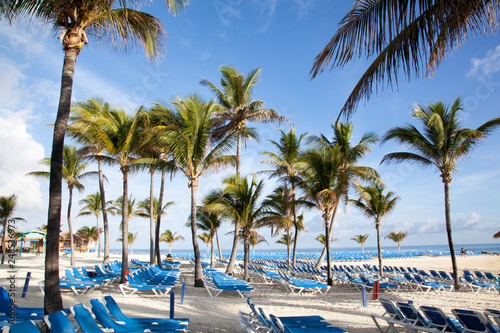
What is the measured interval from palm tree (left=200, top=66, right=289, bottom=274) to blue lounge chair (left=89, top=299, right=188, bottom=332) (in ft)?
43.8

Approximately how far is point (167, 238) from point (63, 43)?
4443 centimetres

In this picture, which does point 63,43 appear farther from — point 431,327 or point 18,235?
point 18,235

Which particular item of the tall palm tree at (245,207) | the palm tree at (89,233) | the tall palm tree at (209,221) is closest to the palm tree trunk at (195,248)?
the tall palm tree at (245,207)

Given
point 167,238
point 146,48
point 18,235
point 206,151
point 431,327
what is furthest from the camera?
point 167,238

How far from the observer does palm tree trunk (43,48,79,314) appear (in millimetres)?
5398

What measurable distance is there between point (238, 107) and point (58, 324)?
15.7 m

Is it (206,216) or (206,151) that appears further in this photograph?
(206,216)

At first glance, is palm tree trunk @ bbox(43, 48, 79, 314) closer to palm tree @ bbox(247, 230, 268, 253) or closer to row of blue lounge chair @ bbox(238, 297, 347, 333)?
row of blue lounge chair @ bbox(238, 297, 347, 333)

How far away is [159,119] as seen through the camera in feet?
62.2

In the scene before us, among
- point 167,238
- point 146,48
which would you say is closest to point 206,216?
point 146,48

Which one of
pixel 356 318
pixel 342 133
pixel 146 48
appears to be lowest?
pixel 356 318

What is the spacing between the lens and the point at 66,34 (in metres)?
6.57

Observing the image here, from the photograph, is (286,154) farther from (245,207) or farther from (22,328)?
(22,328)

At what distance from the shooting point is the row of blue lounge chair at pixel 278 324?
5.12 m
